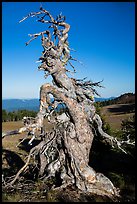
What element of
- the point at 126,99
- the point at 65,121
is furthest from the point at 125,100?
the point at 65,121

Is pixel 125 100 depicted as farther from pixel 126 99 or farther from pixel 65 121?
pixel 65 121

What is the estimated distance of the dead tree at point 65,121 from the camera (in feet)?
39.7

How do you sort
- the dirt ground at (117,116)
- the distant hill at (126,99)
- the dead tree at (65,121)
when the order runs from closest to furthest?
the dead tree at (65,121), the dirt ground at (117,116), the distant hill at (126,99)

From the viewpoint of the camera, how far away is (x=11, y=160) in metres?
22.2

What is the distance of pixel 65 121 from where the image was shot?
12.8 metres

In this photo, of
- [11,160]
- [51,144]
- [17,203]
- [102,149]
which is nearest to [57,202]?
[17,203]

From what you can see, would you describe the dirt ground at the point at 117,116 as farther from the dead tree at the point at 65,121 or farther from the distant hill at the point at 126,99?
the dead tree at the point at 65,121

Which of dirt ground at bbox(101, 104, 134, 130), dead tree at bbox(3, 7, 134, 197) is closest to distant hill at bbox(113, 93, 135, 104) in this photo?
dirt ground at bbox(101, 104, 134, 130)

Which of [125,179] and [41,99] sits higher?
[41,99]

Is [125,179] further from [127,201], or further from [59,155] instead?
[59,155]

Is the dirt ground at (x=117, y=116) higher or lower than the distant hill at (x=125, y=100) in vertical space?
lower

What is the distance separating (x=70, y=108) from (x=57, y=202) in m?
4.05

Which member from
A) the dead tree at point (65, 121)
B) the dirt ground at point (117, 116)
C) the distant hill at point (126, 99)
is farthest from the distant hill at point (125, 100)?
the dead tree at point (65, 121)

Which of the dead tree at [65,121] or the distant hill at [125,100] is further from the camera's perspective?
the distant hill at [125,100]
